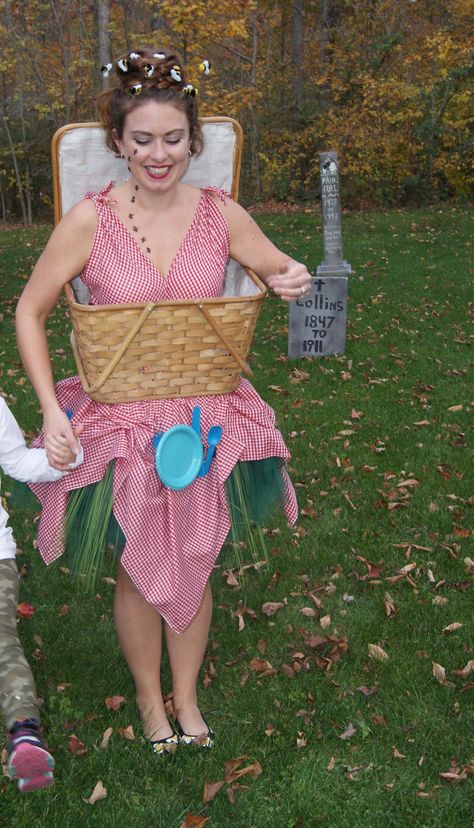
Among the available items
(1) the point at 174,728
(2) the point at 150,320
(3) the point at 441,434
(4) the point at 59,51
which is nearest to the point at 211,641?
(1) the point at 174,728

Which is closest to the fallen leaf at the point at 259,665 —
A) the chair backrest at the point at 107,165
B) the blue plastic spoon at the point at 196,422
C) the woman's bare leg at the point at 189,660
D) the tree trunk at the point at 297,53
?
the woman's bare leg at the point at 189,660

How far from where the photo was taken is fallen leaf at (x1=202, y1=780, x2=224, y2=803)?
306 cm

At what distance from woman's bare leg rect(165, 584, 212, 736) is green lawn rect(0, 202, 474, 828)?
0.12 meters

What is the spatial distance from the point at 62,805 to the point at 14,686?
0.56 m

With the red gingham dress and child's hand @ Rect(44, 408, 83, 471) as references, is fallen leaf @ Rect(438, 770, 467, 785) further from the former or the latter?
child's hand @ Rect(44, 408, 83, 471)

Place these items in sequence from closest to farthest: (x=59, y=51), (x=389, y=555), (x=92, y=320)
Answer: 1. (x=92, y=320)
2. (x=389, y=555)
3. (x=59, y=51)

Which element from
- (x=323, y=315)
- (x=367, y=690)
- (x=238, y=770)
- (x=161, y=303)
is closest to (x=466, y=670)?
(x=367, y=690)

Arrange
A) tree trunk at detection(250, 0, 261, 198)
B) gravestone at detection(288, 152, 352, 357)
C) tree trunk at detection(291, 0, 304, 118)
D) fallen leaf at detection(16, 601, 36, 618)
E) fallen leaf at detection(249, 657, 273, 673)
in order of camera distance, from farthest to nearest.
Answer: tree trunk at detection(291, 0, 304, 118)
tree trunk at detection(250, 0, 261, 198)
gravestone at detection(288, 152, 352, 357)
fallen leaf at detection(16, 601, 36, 618)
fallen leaf at detection(249, 657, 273, 673)

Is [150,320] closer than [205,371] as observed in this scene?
Yes

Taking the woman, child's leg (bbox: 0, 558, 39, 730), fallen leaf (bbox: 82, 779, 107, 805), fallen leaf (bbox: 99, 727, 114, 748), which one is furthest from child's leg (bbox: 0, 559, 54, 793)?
fallen leaf (bbox: 99, 727, 114, 748)

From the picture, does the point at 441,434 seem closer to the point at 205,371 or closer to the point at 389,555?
the point at 389,555

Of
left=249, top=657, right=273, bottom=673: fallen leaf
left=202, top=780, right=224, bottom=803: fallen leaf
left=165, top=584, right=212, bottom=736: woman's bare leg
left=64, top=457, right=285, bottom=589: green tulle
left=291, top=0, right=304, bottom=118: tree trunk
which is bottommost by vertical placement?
left=249, top=657, right=273, bottom=673: fallen leaf

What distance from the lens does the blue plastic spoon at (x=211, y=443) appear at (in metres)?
2.93

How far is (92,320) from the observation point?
2.71 metres
